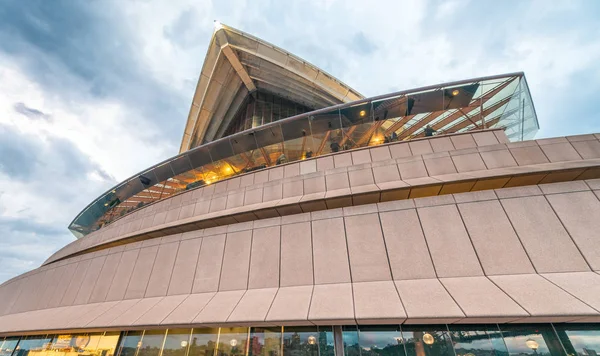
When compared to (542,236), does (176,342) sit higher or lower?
lower

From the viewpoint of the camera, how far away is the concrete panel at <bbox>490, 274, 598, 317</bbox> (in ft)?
15.1

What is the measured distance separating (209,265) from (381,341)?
6087mm

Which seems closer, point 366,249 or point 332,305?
point 332,305

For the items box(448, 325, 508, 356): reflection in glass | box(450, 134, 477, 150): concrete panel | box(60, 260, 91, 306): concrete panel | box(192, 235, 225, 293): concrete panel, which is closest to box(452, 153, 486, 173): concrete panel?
box(450, 134, 477, 150): concrete panel

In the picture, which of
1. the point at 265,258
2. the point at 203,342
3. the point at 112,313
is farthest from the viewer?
the point at 112,313

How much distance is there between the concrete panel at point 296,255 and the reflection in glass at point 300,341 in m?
1.19

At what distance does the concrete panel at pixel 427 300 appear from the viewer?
16.6 ft

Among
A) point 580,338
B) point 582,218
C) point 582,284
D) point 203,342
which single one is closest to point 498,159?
point 582,218

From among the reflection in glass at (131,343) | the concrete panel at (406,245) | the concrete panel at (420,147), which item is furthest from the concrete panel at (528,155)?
the reflection in glass at (131,343)

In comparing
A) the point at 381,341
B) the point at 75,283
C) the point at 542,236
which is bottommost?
the point at 381,341

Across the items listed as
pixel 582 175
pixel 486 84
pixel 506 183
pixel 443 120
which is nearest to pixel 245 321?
pixel 506 183

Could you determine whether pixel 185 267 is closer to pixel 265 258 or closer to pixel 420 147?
pixel 265 258

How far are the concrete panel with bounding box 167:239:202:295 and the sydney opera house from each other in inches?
1.9

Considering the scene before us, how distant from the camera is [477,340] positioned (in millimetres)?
5355
